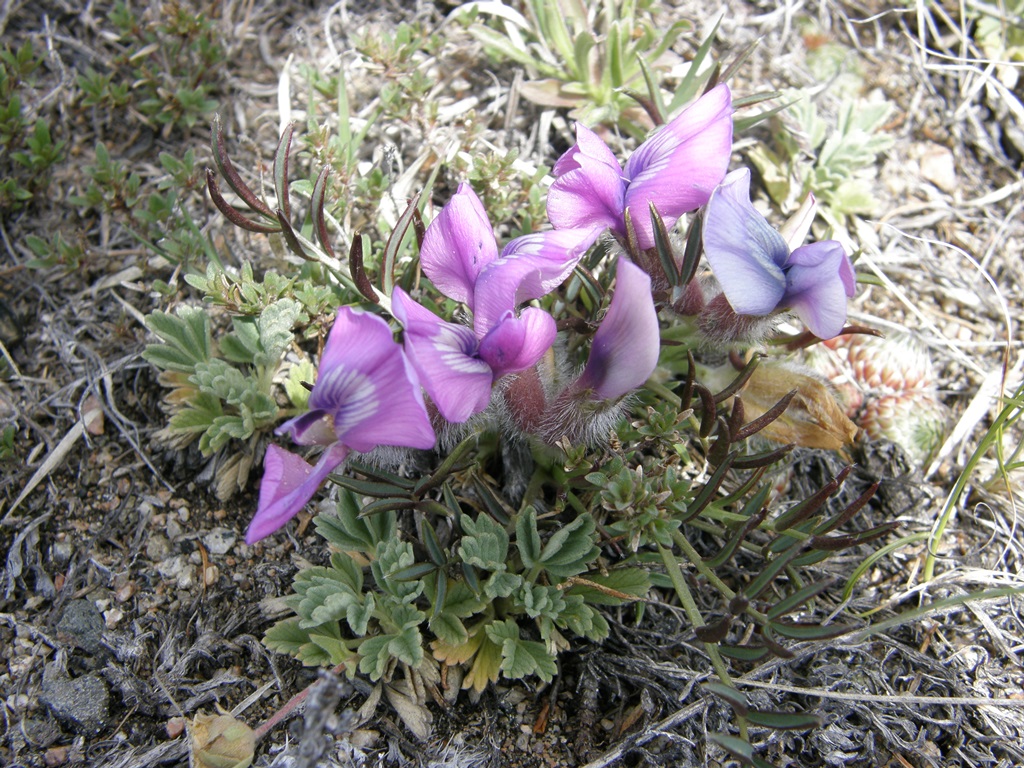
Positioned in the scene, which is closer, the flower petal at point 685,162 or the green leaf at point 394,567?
the flower petal at point 685,162

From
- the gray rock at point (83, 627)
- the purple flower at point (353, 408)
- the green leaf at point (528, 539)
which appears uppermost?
the purple flower at point (353, 408)

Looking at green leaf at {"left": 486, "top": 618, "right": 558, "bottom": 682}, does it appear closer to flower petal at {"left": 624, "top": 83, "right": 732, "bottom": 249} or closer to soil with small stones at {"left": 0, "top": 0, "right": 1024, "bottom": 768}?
soil with small stones at {"left": 0, "top": 0, "right": 1024, "bottom": 768}

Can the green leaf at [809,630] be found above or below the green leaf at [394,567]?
above

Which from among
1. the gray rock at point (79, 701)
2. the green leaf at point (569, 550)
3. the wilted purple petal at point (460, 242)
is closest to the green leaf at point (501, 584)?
the green leaf at point (569, 550)

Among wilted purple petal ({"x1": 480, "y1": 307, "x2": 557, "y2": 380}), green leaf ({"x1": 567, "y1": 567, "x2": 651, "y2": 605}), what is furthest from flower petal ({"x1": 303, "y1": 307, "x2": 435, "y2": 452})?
green leaf ({"x1": 567, "y1": 567, "x2": 651, "y2": 605})

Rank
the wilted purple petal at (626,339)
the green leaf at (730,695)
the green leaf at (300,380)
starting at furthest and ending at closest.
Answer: the green leaf at (300,380), the green leaf at (730,695), the wilted purple petal at (626,339)

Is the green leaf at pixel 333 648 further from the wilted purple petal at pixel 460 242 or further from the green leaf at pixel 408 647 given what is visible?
the wilted purple petal at pixel 460 242

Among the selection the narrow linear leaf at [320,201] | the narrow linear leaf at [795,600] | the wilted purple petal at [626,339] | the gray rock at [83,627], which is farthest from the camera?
the gray rock at [83,627]
